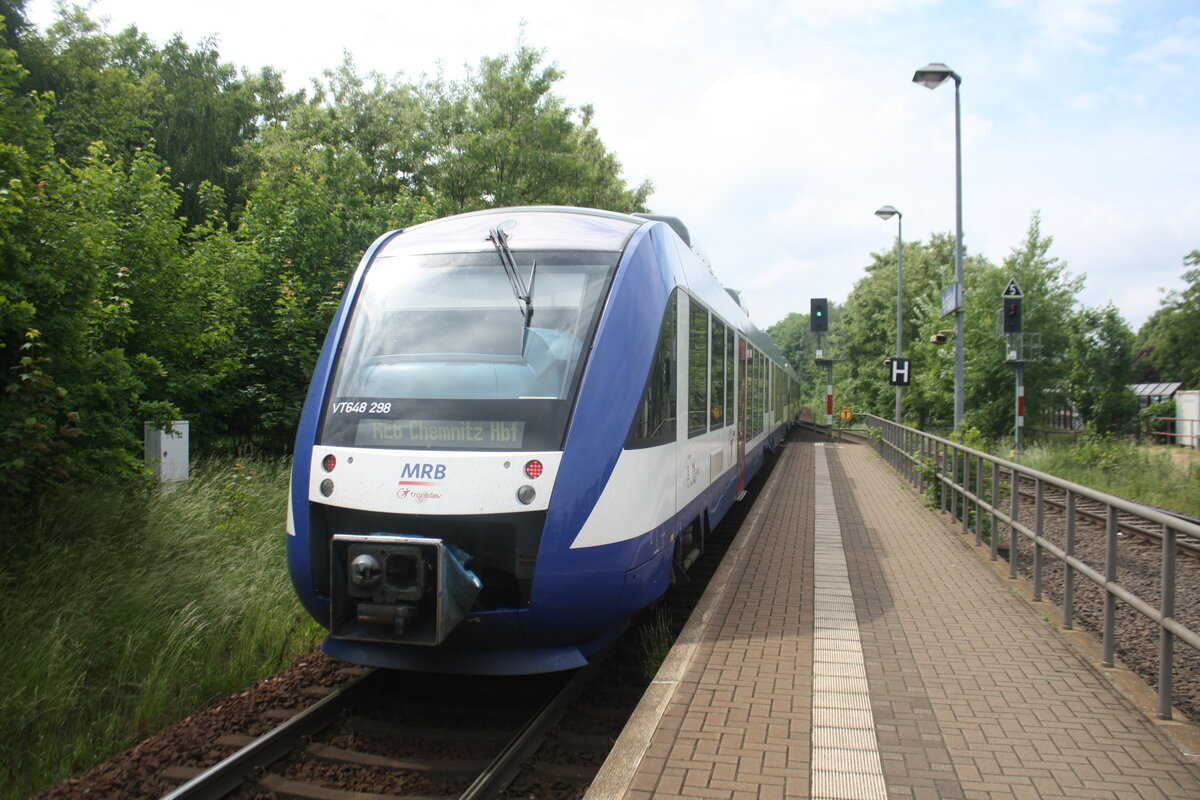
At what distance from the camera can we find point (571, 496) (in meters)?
4.71

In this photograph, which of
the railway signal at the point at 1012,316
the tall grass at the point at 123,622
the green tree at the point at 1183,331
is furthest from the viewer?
the green tree at the point at 1183,331

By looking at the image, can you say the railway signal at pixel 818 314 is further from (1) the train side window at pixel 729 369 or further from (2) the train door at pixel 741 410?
(1) the train side window at pixel 729 369

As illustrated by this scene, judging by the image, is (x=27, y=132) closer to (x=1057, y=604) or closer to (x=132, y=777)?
(x=132, y=777)

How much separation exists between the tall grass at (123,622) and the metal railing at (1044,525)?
5309mm

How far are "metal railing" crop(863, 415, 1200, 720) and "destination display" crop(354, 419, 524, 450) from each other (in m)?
3.43

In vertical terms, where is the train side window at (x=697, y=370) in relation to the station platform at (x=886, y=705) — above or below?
above

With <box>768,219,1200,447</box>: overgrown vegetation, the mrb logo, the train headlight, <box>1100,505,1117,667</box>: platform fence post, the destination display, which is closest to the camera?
the train headlight

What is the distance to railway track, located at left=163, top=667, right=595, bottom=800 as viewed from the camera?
399cm

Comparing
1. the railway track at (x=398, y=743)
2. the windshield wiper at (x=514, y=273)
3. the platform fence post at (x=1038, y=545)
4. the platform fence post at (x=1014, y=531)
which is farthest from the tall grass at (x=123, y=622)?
the platform fence post at (x=1014, y=531)

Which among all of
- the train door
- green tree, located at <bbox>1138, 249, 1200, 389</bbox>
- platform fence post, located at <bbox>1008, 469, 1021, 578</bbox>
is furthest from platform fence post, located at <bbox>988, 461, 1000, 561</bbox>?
green tree, located at <bbox>1138, 249, 1200, 389</bbox>

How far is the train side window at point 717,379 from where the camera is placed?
26.0 ft

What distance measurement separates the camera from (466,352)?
5266 millimetres

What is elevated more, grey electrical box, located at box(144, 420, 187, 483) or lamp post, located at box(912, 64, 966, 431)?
lamp post, located at box(912, 64, 966, 431)

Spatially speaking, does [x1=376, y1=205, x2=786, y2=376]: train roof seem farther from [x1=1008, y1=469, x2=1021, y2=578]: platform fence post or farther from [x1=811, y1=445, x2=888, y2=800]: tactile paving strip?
[x1=1008, y1=469, x2=1021, y2=578]: platform fence post
